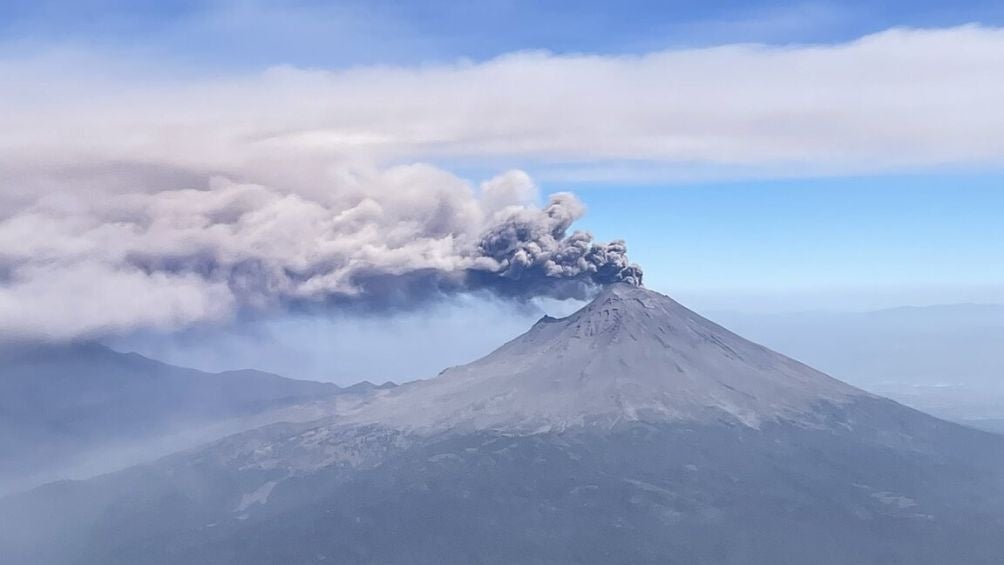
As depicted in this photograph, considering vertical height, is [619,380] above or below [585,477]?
above

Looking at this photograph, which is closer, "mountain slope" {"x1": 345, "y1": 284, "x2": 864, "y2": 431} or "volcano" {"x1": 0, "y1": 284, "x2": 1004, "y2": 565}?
"volcano" {"x1": 0, "y1": 284, "x2": 1004, "y2": 565}

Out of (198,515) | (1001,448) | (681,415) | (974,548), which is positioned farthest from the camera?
(1001,448)

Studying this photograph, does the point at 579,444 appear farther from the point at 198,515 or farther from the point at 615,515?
the point at 198,515

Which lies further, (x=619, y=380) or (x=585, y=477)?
(x=619, y=380)

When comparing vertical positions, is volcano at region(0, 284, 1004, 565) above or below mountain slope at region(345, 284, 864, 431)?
below

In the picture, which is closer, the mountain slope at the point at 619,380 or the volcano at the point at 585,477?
the volcano at the point at 585,477

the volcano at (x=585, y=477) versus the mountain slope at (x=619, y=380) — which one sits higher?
the mountain slope at (x=619, y=380)

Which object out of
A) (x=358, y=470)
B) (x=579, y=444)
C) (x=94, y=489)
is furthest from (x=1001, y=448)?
(x=94, y=489)

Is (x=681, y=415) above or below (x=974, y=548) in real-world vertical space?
above
